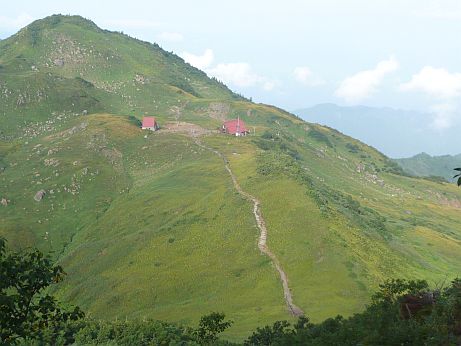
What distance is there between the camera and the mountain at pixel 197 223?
62.1 metres

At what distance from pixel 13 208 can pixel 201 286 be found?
6796cm

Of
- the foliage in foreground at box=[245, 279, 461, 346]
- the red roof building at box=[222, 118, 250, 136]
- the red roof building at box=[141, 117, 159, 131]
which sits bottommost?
the foliage in foreground at box=[245, 279, 461, 346]

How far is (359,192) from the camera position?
16212 cm

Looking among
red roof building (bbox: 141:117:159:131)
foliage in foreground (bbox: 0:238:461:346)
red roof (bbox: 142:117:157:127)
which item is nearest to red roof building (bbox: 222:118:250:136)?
red roof building (bbox: 141:117:159:131)

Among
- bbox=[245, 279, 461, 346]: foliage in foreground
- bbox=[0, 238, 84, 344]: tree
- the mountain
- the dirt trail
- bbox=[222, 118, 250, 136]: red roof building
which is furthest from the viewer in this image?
bbox=[222, 118, 250, 136]: red roof building

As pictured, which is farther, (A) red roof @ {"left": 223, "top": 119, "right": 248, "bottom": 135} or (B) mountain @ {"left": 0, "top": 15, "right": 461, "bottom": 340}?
(A) red roof @ {"left": 223, "top": 119, "right": 248, "bottom": 135}

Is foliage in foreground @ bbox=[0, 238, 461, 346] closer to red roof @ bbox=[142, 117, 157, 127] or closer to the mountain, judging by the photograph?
the mountain

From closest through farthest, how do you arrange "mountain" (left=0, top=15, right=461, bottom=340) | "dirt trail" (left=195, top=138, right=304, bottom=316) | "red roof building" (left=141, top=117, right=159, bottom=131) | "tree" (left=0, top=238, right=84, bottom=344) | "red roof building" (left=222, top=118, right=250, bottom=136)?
"tree" (left=0, top=238, right=84, bottom=344)
"dirt trail" (left=195, top=138, right=304, bottom=316)
"mountain" (left=0, top=15, right=461, bottom=340)
"red roof building" (left=141, top=117, right=159, bottom=131)
"red roof building" (left=222, top=118, right=250, bottom=136)

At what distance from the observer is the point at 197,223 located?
86.0 m

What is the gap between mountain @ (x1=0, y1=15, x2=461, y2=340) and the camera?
62062mm

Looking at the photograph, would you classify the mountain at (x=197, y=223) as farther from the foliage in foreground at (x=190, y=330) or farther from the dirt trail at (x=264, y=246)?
the foliage in foreground at (x=190, y=330)

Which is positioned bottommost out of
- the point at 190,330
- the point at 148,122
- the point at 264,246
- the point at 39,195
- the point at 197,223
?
the point at 39,195

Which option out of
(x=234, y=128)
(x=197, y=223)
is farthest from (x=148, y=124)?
(x=197, y=223)

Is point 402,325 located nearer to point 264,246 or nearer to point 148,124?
point 264,246
